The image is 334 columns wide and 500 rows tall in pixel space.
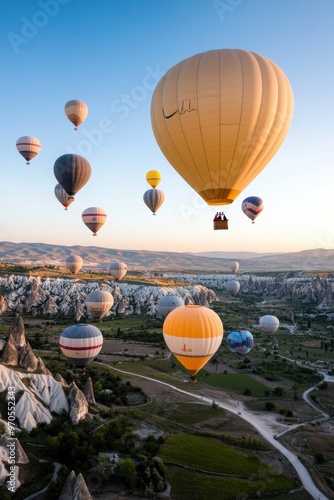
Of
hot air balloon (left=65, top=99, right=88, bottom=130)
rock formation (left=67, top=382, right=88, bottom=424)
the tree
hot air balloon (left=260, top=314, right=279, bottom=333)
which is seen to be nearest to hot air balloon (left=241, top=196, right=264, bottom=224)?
hot air balloon (left=260, top=314, right=279, bottom=333)

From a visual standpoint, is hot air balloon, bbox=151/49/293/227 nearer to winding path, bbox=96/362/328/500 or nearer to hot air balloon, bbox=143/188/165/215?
winding path, bbox=96/362/328/500

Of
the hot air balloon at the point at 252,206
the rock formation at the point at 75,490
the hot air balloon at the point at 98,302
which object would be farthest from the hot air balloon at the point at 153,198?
the rock formation at the point at 75,490

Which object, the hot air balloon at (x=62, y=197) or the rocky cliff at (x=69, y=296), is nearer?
the hot air balloon at (x=62, y=197)

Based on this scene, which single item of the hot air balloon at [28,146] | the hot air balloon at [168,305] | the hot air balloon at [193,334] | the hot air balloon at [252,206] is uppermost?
the hot air balloon at [28,146]

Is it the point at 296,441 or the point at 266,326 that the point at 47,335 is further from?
the point at 296,441

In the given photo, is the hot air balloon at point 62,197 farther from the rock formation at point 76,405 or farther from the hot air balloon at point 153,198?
the rock formation at point 76,405

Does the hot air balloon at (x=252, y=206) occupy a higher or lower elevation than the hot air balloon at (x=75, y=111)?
lower

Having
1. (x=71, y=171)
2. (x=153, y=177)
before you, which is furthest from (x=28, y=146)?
(x=153, y=177)

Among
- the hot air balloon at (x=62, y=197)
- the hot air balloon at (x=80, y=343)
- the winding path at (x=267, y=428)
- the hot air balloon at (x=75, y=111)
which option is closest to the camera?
the winding path at (x=267, y=428)
